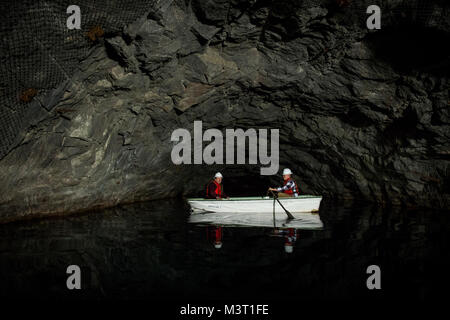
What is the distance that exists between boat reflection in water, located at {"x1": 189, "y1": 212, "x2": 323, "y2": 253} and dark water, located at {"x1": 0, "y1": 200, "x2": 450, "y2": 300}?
0.18m

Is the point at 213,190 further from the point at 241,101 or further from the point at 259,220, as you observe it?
the point at 241,101

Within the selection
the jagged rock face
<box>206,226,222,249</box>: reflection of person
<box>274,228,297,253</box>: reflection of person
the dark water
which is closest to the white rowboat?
the dark water

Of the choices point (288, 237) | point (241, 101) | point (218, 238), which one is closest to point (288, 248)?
point (288, 237)

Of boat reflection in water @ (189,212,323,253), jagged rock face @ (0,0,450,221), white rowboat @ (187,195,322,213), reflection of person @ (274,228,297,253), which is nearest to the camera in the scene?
reflection of person @ (274,228,297,253)

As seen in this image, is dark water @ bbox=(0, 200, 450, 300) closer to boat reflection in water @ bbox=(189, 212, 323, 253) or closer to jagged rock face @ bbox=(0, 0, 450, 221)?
boat reflection in water @ bbox=(189, 212, 323, 253)

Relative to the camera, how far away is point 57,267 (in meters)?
5.96

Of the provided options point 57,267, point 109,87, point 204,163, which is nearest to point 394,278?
point 57,267

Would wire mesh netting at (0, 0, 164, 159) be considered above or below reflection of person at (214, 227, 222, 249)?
above

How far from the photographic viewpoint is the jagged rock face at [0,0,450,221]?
30.3ft

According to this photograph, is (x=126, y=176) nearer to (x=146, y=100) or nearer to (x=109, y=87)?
(x=146, y=100)

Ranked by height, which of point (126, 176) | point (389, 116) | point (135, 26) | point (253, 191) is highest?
point (135, 26)

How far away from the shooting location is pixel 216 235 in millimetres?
8406

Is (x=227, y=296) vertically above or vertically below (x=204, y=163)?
below

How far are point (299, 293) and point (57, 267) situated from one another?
429cm
